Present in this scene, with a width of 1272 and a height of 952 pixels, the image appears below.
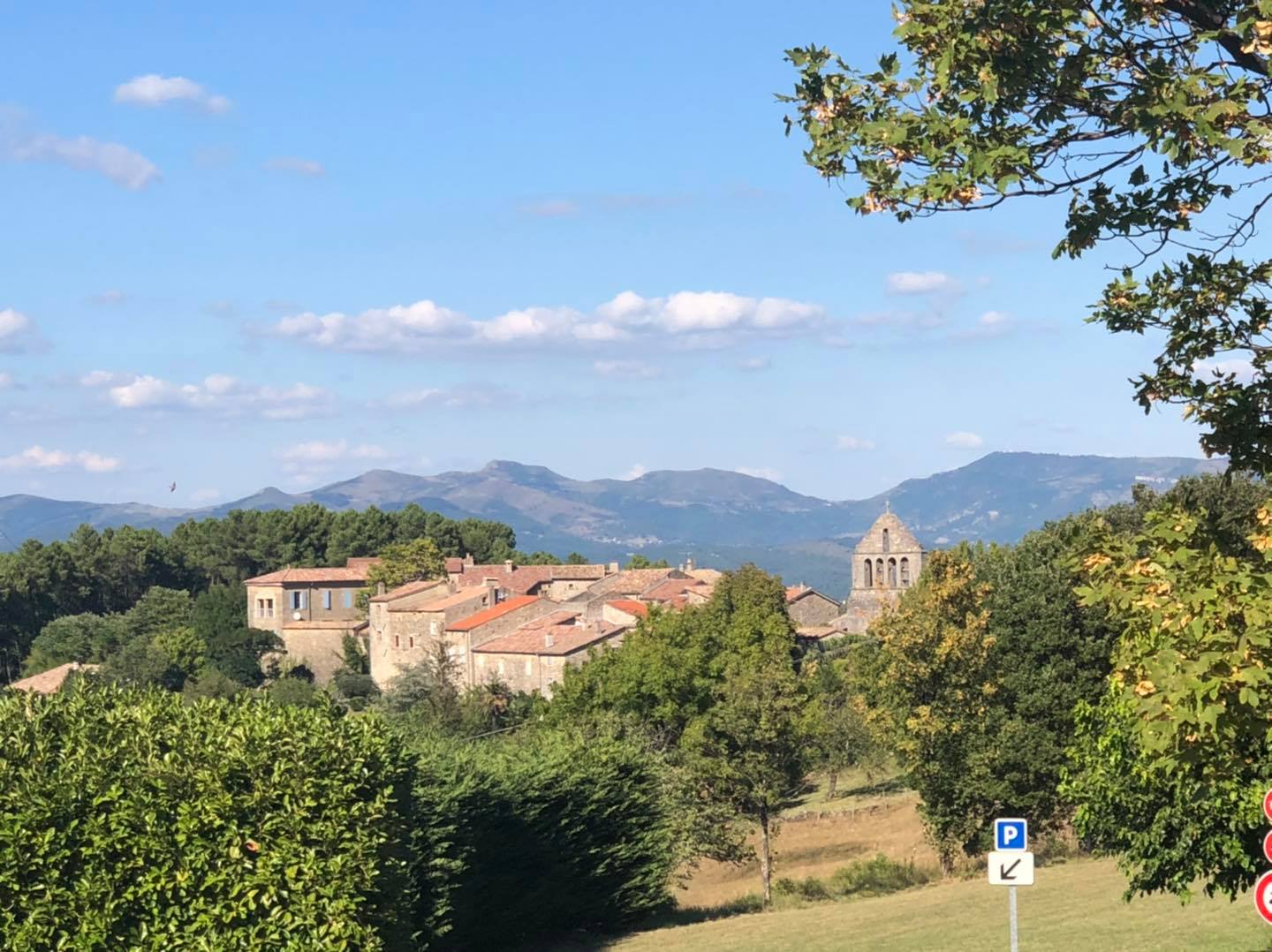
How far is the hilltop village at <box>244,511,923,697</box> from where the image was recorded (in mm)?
Result: 86375

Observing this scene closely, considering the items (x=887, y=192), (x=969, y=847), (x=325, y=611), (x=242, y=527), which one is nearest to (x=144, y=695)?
(x=887, y=192)

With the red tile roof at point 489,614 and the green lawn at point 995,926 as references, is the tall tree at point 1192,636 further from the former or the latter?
the red tile roof at point 489,614

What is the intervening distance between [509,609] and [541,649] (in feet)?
29.7

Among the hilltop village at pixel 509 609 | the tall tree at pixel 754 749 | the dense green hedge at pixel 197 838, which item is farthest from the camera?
the hilltop village at pixel 509 609

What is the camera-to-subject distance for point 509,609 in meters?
92.9

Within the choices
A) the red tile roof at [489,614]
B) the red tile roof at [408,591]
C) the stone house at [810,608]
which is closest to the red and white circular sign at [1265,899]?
the red tile roof at [489,614]

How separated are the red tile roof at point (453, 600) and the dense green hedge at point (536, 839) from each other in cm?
6595

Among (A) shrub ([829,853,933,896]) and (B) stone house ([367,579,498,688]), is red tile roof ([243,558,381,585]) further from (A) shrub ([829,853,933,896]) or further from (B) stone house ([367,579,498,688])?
(A) shrub ([829,853,933,896])

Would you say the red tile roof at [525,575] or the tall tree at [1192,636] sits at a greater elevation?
the tall tree at [1192,636]

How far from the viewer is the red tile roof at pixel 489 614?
91.7 metres

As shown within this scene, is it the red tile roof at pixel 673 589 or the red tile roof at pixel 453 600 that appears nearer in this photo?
the red tile roof at pixel 673 589

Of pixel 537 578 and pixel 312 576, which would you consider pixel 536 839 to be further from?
pixel 312 576

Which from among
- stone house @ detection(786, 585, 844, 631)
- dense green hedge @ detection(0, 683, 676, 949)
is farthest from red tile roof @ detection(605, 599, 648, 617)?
dense green hedge @ detection(0, 683, 676, 949)

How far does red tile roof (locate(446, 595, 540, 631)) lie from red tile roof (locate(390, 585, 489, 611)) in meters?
1.89
